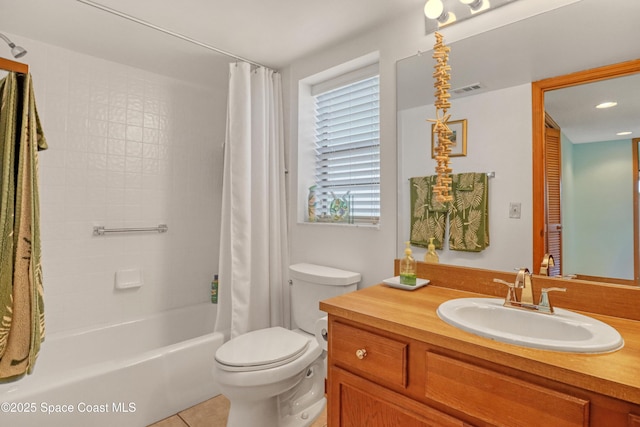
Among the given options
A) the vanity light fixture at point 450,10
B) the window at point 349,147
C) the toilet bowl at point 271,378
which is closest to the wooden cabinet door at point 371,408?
the toilet bowl at point 271,378

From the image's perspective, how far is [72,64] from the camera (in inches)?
81.6

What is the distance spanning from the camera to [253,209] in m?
2.13

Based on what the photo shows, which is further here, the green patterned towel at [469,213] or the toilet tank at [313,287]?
the toilet tank at [313,287]

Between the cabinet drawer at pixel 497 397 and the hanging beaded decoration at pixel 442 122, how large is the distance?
80cm

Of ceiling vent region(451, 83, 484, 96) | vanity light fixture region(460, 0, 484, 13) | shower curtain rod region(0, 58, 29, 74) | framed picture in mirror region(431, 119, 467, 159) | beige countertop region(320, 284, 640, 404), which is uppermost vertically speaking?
vanity light fixture region(460, 0, 484, 13)

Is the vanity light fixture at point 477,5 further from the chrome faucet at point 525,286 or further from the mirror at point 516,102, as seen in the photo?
the chrome faucet at point 525,286

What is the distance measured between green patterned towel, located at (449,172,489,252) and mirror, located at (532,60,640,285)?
18 centimetres

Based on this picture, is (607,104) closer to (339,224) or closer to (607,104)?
(607,104)

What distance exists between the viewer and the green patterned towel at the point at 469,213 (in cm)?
134

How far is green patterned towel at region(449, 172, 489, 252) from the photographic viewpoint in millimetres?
1344

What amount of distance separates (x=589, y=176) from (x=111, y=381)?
7.22 feet

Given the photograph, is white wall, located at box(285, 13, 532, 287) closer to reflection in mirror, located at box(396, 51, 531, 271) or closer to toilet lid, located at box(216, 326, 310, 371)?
reflection in mirror, located at box(396, 51, 531, 271)

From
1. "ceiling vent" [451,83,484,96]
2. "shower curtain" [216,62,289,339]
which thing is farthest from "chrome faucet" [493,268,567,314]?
"shower curtain" [216,62,289,339]

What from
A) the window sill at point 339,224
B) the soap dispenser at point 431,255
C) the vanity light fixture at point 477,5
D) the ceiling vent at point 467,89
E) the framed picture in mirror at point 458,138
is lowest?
the soap dispenser at point 431,255
